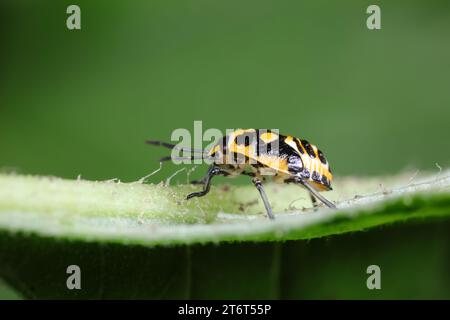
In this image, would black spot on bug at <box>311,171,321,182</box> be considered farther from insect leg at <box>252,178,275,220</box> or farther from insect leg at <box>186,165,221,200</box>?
insect leg at <box>186,165,221,200</box>

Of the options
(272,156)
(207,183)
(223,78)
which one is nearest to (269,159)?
(272,156)

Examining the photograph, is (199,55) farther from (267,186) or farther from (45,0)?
(267,186)

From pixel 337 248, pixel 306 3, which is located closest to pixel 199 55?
pixel 306 3

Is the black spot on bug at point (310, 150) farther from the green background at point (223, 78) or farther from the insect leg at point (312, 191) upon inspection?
the green background at point (223, 78)

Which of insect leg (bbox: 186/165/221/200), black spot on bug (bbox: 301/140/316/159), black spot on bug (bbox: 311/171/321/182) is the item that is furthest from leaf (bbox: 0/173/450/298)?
black spot on bug (bbox: 301/140/316/159)

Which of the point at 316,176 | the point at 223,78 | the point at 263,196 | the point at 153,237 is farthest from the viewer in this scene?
the point at 223,78

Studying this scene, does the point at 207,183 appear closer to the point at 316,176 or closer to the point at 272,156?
the point at 272,156
